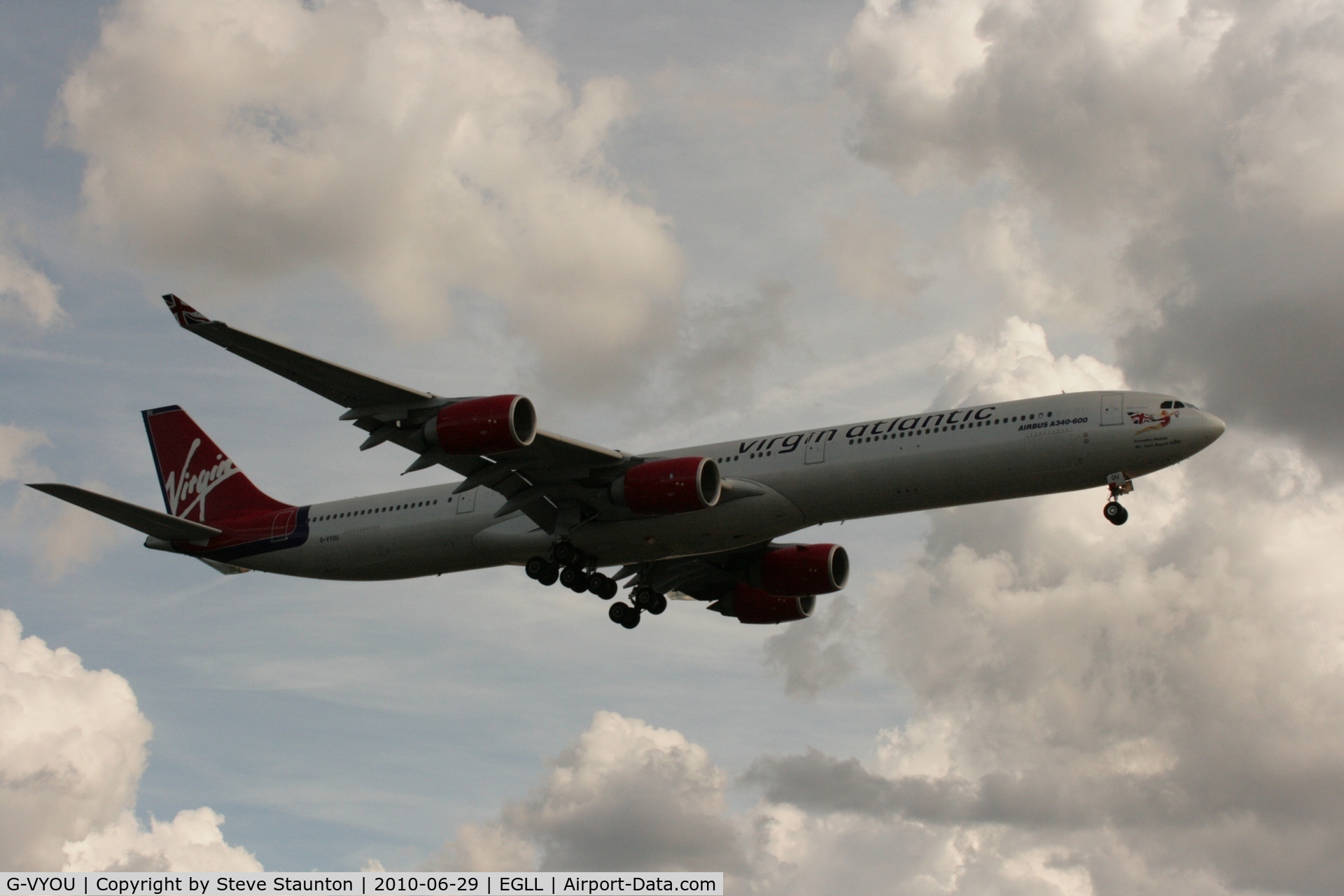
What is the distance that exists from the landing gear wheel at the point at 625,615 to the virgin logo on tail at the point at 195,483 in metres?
15.8

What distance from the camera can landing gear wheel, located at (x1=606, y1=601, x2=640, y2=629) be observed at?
4900 centimetres

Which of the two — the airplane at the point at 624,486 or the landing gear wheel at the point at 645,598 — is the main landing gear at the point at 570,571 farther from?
the landing gear wheel at the point at 645,598

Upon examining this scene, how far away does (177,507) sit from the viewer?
171 feet

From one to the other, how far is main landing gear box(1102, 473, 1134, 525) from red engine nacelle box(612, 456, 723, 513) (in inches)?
437

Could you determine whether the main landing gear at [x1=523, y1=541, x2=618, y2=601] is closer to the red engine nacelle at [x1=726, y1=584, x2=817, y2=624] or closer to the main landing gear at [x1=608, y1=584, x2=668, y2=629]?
the main landing gear at [x1=608, y1=584, x2=668, y2=629]

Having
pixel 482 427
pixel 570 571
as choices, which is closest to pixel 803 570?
pixel 570 571

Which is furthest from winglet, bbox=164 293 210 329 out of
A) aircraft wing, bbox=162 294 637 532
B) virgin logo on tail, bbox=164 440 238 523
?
virgin logo on tail, bbox=164 440 238 523

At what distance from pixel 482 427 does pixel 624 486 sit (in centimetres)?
530

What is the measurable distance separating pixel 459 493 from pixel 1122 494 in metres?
20.4

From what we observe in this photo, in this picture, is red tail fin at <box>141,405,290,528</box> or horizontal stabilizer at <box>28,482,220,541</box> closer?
horizontal stabilizer at <box>28,482,220,541</box>

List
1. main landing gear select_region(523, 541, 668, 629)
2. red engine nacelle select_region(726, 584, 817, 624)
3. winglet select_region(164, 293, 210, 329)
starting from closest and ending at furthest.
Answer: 1. winglet select_region(164, 293, 210, 329)
2. main landing gear select_region(523, 541, 668, 629)
3. red engine nacelle select_region(726, 584, 817, 624)

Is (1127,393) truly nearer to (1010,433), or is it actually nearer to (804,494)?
(1010,433)

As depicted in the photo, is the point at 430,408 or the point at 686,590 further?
the point at 686,590

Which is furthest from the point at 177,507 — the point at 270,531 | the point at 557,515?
the point at 557,515
